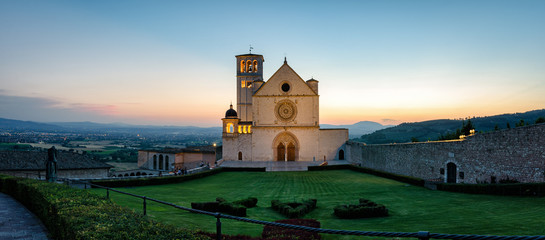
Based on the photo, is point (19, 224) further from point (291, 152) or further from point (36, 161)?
point (291, 152)

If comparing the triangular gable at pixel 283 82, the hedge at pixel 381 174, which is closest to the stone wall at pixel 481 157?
the hedge at pixel 381 174

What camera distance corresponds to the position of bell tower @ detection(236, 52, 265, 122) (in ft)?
188

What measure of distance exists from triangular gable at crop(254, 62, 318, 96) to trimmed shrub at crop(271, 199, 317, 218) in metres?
35.3

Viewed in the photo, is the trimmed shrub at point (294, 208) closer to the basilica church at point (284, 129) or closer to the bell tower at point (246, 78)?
the basilica church at point (284, 129)

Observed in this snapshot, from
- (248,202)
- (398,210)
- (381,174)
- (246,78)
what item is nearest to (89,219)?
(248,202)

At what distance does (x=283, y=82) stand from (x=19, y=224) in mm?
42875

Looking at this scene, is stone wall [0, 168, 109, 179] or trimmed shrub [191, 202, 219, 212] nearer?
trimmed shrub [191, 202, 219, 212]

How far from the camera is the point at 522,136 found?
17.7 metres

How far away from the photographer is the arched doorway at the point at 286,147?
167 ft

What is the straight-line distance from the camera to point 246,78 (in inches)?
2267

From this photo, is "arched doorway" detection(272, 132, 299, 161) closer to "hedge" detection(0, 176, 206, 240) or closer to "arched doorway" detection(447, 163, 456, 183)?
"arched doorway" detection(447, 163, 456, 183)

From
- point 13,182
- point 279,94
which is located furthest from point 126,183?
point 279,94

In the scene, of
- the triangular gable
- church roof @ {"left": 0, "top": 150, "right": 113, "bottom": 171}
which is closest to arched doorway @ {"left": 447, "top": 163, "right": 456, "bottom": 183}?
the triangular gable

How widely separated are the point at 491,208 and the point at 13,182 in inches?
831
